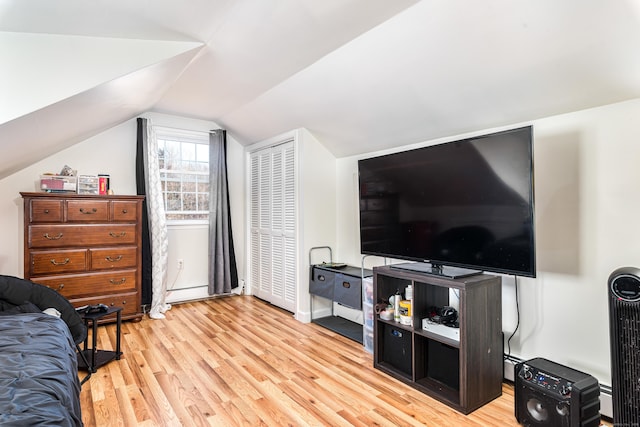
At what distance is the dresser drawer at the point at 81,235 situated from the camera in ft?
10.5

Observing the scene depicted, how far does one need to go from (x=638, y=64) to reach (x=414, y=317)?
6.00ft

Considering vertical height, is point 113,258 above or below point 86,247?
below

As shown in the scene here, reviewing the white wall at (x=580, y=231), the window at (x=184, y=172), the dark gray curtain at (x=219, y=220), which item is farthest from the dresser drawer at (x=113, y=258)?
the white wall at (x=580, y=231)

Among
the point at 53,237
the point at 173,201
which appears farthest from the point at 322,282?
the point at 53,237

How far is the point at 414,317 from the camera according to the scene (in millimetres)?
2330

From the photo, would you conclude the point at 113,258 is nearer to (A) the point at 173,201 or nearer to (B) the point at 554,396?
(A) the point at 173,201

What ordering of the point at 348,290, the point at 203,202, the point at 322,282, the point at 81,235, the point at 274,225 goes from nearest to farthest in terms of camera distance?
the point at 348,290
the point at 81,235
the point at 322,282
the point at 274,225
the point at 203,202

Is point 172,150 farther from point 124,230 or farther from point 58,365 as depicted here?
point 58,365

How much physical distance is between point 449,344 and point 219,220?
10.9 ft

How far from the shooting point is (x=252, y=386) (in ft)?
7.63

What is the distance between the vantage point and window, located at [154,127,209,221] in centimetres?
445

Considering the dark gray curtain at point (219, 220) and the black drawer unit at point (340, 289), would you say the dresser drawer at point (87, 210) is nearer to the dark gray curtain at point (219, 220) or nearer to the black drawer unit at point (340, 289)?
the dark gray curtain at point (219, 220)

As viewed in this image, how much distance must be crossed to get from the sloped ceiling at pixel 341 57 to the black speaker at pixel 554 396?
152 cm

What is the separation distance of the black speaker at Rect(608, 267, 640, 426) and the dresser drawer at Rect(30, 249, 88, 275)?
4.11m
